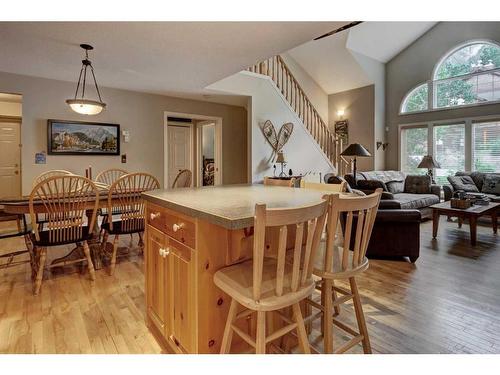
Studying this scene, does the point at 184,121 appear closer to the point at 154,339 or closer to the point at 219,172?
the point at 219,172

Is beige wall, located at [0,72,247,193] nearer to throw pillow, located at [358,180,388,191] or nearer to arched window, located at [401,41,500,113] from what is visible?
throw pillow, located at [358,180,388,191]

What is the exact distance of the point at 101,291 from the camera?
250 cm

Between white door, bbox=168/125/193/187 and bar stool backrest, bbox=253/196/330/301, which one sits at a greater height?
white door, bbox=168/125/193/187

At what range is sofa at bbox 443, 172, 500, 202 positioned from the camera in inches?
219

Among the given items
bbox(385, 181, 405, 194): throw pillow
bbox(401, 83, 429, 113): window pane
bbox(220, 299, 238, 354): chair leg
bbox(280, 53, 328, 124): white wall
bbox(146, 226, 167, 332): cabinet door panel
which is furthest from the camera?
bbox(280, 53, 328, 124): white wall

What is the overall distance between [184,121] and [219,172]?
1.50 meters

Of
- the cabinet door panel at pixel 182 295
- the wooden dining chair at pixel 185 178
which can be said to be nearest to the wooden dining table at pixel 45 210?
the wooden dining chair at pixel 185 178

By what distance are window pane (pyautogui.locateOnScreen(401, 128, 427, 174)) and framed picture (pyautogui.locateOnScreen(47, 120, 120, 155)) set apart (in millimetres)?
6826

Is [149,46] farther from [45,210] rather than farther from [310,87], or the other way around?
[310,87]

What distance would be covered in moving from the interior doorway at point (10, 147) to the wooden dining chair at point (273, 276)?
258 inches

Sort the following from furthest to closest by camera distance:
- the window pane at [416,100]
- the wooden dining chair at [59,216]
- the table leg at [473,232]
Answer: the window pane at [416,100]
the table leg at [473,232]
the wooden dining chair at [59,216]


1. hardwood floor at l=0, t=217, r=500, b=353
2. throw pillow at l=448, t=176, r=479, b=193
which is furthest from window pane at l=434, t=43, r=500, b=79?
hardwood floor at l=0, t=217, r=500, b=353

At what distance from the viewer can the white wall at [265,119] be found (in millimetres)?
5480

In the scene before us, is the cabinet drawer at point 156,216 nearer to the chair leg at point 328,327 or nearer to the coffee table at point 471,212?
the chair leg at point 328,327
